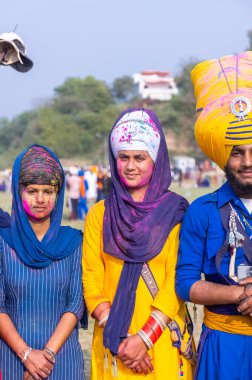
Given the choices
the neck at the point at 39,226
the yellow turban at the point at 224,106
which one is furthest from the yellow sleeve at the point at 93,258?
the yellow turban at the point at 224,106

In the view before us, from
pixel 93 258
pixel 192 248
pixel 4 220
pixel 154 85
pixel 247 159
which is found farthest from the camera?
pixel 154 85

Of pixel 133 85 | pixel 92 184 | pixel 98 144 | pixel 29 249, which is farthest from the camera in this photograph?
pixel 133 85

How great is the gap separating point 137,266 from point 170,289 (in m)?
0.20

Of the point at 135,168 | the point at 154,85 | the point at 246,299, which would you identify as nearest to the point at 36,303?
the point at 135,168

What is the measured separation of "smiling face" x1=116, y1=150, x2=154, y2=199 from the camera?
3178mm

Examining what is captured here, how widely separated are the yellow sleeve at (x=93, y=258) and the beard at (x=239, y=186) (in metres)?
0.78

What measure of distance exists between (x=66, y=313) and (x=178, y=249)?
719mm

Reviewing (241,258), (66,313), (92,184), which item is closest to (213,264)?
(241,258)

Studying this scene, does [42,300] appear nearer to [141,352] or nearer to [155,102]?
[141,352]

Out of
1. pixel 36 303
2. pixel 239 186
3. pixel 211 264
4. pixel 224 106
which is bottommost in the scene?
pixel 36 303

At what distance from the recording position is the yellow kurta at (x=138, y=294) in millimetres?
3088

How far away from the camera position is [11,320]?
3209 mm

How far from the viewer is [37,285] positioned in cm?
318

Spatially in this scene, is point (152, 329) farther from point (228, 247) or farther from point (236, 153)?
point (236, 153)
